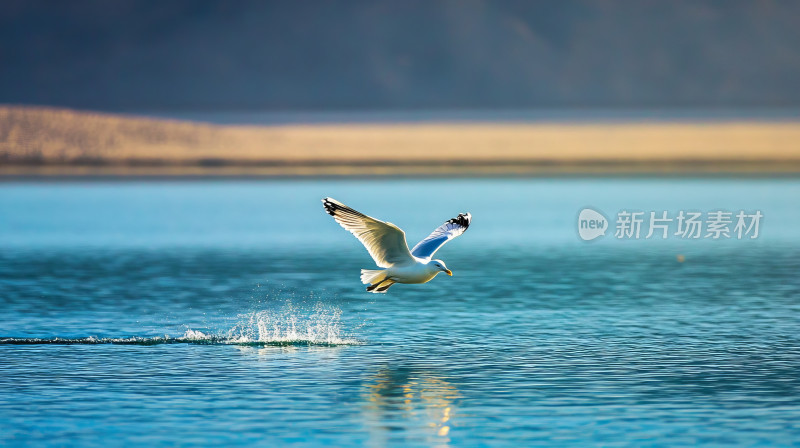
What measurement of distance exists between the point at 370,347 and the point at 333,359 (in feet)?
5.43

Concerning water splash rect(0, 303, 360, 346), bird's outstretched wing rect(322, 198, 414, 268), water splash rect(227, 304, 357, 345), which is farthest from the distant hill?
bird's outstretched wing rect(322, 198, 414, 268)

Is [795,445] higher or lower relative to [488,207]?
lower

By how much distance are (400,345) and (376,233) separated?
4.47 m

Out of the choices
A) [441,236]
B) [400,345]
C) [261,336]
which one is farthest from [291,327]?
[441,236]

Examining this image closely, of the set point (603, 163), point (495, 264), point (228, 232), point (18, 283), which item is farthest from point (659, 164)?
point (18, 283)

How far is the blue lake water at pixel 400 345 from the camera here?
65.7 feet

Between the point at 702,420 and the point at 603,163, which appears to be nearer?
the point at 702,420

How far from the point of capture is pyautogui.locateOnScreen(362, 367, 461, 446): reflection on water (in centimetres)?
1970

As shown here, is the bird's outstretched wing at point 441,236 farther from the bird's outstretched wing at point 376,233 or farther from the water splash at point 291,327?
the water splash at point 291,327

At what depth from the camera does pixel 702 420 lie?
20.3 meters

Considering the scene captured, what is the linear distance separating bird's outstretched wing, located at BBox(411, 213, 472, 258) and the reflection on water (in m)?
2.17

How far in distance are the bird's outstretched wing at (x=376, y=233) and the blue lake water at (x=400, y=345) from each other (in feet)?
6.72

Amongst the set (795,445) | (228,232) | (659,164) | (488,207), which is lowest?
(795,445)

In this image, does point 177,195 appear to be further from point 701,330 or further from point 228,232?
point 701,330
